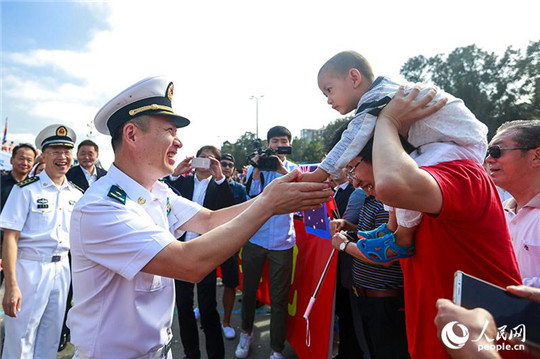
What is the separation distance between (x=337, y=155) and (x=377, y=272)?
1.53 m

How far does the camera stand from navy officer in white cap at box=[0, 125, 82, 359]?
9.99ft

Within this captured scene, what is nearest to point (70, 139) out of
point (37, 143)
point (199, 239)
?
point (37, 143)

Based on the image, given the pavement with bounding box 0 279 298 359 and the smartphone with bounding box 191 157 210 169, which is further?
the smartphone with bounding box 191 157 210 169

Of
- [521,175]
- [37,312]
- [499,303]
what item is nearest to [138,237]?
[499,303]

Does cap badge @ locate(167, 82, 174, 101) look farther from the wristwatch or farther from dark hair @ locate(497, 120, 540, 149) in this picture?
dark hair @ locate(497, 120, 540, 149)

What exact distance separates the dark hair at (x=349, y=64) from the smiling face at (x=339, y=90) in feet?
0.09

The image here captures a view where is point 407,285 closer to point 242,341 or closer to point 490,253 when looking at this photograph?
point 490,253

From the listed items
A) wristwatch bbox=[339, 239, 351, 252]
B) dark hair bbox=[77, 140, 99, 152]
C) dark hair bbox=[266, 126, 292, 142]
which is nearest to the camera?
wristwatch bbox=[339, 239, 351, 252]

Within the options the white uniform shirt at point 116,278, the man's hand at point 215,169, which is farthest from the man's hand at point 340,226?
the man's hand at point 215,169

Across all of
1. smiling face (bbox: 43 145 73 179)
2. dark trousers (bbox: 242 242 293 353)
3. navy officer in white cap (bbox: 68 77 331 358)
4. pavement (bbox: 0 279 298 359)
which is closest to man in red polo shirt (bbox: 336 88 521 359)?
navy officer in white cap (bbox: 68 77 331 358)

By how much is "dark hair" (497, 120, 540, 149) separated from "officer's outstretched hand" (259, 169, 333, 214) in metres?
1.40

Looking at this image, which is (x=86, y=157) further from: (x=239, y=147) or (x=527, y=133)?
(x=239, y=147)

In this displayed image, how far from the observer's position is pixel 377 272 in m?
2.61

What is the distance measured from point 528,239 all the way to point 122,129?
2.50 metres
